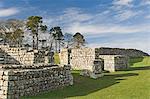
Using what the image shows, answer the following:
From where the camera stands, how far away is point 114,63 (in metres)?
34.3

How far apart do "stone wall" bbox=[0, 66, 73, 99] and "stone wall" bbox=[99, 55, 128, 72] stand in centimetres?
1342

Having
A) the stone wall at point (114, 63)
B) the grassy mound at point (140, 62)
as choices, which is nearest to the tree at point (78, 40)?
the grassy mound at point (140, 62)

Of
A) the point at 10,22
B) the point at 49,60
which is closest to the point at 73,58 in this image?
the point at 49,60

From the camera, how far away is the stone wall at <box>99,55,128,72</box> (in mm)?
34359

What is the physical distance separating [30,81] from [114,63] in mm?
17960

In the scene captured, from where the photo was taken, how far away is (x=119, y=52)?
54125 millimetres

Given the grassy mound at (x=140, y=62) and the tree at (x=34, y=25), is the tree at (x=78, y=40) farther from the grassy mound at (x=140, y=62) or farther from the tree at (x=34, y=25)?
the grassy mound at (x=140, y=62)

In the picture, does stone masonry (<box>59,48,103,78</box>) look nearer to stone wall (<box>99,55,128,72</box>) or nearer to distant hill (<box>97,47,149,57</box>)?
stone wall (<box>99,55,128,72</box>)

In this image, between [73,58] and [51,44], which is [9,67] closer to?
[73,58]

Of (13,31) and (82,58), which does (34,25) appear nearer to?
(13,31)

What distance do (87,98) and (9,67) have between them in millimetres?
5505

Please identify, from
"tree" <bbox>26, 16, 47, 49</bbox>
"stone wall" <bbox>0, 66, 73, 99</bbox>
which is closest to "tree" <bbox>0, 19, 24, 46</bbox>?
"tree" <bbox>26, 16, 47, 49</bbox>

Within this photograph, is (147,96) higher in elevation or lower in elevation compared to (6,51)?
lower

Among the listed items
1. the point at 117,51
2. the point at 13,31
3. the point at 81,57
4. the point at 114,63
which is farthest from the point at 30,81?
the point at 13,31
